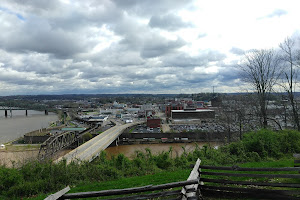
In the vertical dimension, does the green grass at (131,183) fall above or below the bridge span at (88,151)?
above

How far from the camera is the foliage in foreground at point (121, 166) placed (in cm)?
729

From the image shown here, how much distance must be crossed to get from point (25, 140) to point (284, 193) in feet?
132

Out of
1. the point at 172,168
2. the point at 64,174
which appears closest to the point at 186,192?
the point at 172,168

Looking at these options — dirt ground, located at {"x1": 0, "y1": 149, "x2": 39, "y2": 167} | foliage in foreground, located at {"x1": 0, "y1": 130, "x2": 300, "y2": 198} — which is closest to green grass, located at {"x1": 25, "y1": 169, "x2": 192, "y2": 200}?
foliage in foreground, located at {"x1": 0, "y1": 130, "x2": 300, "y2": 198}

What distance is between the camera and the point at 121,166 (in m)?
9.34

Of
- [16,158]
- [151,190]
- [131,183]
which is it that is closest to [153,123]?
[16,158]

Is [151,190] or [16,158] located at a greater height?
[151,190]

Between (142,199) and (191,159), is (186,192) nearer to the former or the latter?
(142,199)

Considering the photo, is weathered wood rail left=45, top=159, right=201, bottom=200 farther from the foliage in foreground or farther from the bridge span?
the bridge span

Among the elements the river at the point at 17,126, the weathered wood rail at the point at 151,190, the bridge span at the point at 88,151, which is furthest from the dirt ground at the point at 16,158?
the river at the point at 17,126

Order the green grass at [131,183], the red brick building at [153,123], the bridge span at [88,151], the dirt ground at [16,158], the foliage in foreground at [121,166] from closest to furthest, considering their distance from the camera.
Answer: the green grass at [131,183], the foliage in foreground at [121,166], the dirt ground at [16,158], the bridge span at [88,151], the red brick building at [153,123]

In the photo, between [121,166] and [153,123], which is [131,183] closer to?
[121,166]

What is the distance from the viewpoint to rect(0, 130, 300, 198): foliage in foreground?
7292mm

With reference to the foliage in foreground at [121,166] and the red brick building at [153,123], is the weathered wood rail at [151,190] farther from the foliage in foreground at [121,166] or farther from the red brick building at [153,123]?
the red brick building at [153,123]
